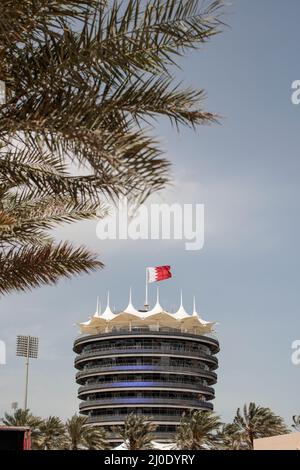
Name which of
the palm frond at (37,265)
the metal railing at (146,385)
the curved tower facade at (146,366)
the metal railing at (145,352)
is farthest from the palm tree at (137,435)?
the palm frond at (37,265)

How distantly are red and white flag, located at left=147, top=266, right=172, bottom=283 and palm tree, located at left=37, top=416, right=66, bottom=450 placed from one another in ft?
117

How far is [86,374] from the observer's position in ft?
436

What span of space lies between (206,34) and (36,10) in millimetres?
2382

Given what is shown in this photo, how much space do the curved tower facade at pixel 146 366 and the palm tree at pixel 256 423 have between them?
37.1 metres

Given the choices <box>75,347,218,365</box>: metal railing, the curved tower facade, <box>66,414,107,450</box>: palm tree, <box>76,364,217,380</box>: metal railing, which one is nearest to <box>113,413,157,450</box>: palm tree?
<box>66,414,107,450</box>: palm tree

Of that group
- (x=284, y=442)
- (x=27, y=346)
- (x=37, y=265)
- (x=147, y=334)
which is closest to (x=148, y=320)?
(x=147, y=334)

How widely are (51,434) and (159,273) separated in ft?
131

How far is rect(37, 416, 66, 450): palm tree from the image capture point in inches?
3580

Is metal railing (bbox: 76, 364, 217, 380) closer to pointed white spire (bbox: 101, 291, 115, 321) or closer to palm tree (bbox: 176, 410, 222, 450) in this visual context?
pointed white spire (bbox: 101, 291, 115, 321)
